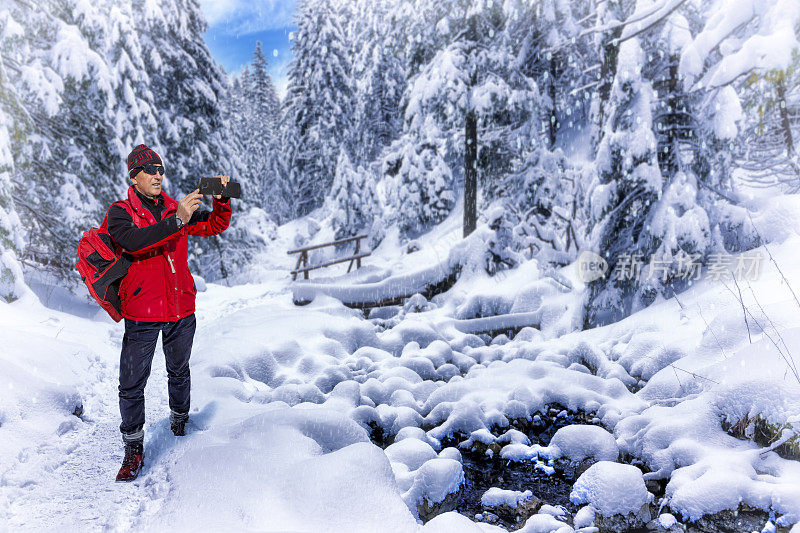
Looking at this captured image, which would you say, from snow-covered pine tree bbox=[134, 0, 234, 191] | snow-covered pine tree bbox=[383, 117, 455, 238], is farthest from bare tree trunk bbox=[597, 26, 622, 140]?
snow-covered pine tree bbox=[383, 117, 455, 238]

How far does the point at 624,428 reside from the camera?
4438mm

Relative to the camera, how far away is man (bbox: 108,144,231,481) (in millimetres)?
2873

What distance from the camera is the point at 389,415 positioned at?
4.86m

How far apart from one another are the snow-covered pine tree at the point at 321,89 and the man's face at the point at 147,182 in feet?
81.9

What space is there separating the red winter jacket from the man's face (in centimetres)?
6

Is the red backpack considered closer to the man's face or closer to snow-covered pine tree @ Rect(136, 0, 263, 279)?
the man's face

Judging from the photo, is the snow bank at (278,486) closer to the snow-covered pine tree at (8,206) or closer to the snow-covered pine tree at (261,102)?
the snow-covered pine tree at (8,206)

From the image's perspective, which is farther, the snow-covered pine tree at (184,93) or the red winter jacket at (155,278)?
the snow-covered pine tree at (184,93)

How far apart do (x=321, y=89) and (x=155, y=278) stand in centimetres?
2641

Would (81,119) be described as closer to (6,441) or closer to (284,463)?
(6,441)

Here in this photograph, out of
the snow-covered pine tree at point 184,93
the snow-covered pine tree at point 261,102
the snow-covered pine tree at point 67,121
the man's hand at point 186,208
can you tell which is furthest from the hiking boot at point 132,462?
the snow-covered pine tree at point 261,102

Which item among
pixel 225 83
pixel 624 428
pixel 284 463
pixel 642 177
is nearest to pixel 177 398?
pixel 284 463

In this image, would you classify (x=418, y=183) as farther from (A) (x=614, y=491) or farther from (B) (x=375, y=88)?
(A) (x=614, y=491)

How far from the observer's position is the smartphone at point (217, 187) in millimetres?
3037
